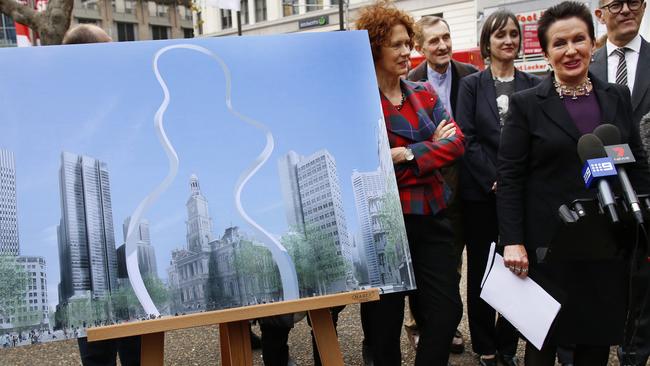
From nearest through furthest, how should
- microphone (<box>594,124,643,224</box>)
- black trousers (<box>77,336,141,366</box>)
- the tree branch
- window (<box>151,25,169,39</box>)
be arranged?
microphone (<box>594,124,643,224</box>) < black trousers (<box>77,336,141,366</box>) < the tree branch < window (<box>151,25,169,39</box>)

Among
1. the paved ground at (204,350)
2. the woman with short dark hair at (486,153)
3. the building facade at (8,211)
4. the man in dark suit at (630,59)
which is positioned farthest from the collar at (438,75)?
the building facade at (8,211)

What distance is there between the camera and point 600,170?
6.72 feet

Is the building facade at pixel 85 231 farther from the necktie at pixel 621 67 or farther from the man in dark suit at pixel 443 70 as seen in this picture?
the necktie at pixel 621 67

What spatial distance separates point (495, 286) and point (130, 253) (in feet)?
5.17

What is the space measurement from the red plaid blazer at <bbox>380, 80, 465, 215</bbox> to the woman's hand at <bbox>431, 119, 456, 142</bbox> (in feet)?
0.07

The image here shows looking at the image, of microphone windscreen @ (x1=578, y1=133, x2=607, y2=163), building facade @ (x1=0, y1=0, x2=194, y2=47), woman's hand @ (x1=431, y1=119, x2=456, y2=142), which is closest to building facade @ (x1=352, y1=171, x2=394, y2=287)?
woman's hand @ (x1=431, y1=119, x2=456, y2=142)

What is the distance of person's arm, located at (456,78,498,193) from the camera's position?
3538mm

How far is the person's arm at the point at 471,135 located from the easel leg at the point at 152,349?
203 cm

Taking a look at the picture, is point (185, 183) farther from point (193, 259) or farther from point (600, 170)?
point (600, 170)

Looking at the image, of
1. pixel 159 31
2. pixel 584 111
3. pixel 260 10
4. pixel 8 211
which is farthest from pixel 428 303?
pixel 159 31

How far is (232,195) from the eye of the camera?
2.36 m

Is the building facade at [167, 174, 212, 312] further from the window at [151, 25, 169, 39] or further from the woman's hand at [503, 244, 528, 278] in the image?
the window at [151, 25, 169, 39]

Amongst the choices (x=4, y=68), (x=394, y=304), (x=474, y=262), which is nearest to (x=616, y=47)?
(x=474, y=262)

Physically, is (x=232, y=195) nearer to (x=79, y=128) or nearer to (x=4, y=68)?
(x=79, y=128)
